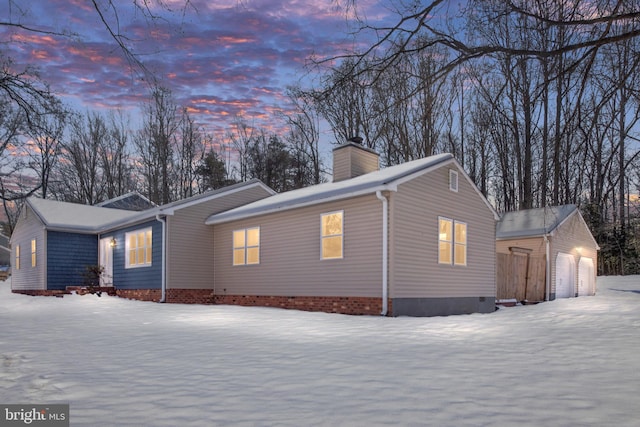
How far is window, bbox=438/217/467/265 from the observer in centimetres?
1390

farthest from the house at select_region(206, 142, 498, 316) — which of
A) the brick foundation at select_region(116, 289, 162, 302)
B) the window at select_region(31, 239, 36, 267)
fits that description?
the window at select_region(31, 239, 36, 267)

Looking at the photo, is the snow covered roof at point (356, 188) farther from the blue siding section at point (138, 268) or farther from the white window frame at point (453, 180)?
the blue siding section at point (138, 268)

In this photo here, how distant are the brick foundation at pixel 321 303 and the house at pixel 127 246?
7.52 feet

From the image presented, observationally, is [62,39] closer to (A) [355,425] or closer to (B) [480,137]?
(A) [355,425]

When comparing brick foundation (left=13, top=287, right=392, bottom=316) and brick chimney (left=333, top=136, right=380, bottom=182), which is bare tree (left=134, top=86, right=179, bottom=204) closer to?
brick foundation (left=13, top=287, right=392, bottom=316)

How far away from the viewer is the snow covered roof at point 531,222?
1942 centimetres

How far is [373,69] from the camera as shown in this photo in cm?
608

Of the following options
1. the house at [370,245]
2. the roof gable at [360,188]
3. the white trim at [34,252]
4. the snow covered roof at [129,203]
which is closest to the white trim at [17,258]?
the white trim at [34,252]

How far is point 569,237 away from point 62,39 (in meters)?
20.5

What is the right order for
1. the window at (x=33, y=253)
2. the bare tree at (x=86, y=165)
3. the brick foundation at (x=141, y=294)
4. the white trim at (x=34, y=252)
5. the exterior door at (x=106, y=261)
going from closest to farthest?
the brick foundation at (x=141, y=294)
the exterior door at (x=106, y=261)
the white trim at (x=34, y=252)
the window at (x=33, y=253)
the bare tree at (x=86, y=165)

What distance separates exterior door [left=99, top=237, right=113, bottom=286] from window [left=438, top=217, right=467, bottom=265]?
13.5 m

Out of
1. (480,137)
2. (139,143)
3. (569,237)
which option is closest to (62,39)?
(569,237)

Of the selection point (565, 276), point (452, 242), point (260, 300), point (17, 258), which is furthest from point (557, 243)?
point (17, 258)

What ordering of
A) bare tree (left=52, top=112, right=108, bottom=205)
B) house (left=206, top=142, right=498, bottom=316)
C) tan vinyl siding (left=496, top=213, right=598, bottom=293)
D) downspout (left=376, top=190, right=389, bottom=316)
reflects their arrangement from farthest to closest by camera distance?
bare tree (left=52, top=112, right=108, bottom=205) → tan vinyl siding (left=496, top=213, right=598, bottom=293) → house (left=206, top=142, right=498, bottom=316) → downspout (left=376, top=190, right=389, bottom=316)
